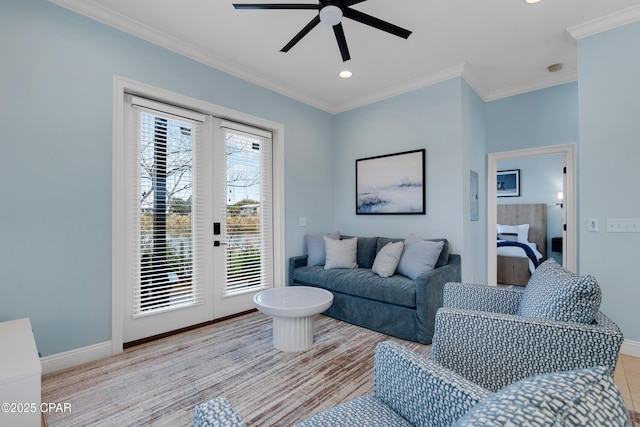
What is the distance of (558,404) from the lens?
491mm

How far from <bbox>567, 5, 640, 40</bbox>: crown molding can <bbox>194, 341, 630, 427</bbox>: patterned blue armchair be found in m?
3.32

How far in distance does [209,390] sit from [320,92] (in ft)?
11.9

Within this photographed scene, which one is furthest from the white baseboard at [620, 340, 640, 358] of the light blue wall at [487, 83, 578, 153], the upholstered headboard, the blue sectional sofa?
the upholstered headboard

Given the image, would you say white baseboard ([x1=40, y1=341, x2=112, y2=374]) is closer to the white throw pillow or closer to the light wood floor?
the white throw pillow

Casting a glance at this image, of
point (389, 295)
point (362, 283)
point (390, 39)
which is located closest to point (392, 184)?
point (362, 283)

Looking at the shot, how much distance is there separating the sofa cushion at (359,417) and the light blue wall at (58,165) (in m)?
2.23

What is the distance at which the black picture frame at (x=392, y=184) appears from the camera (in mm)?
3727

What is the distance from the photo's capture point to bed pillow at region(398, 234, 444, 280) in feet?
9.93

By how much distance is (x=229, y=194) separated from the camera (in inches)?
134

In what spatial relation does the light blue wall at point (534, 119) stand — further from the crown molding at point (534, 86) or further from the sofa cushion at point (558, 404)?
the sofa cushion at point (558, 404)

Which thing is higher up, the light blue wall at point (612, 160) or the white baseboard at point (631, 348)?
the light blue wall at point (612, 160)

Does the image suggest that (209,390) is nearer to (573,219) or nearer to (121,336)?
(121,336)

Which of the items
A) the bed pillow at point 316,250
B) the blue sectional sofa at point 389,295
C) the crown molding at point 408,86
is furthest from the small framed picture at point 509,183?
the bed pillow at point 316,250

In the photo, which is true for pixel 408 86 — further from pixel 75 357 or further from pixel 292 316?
pixel 75 357
